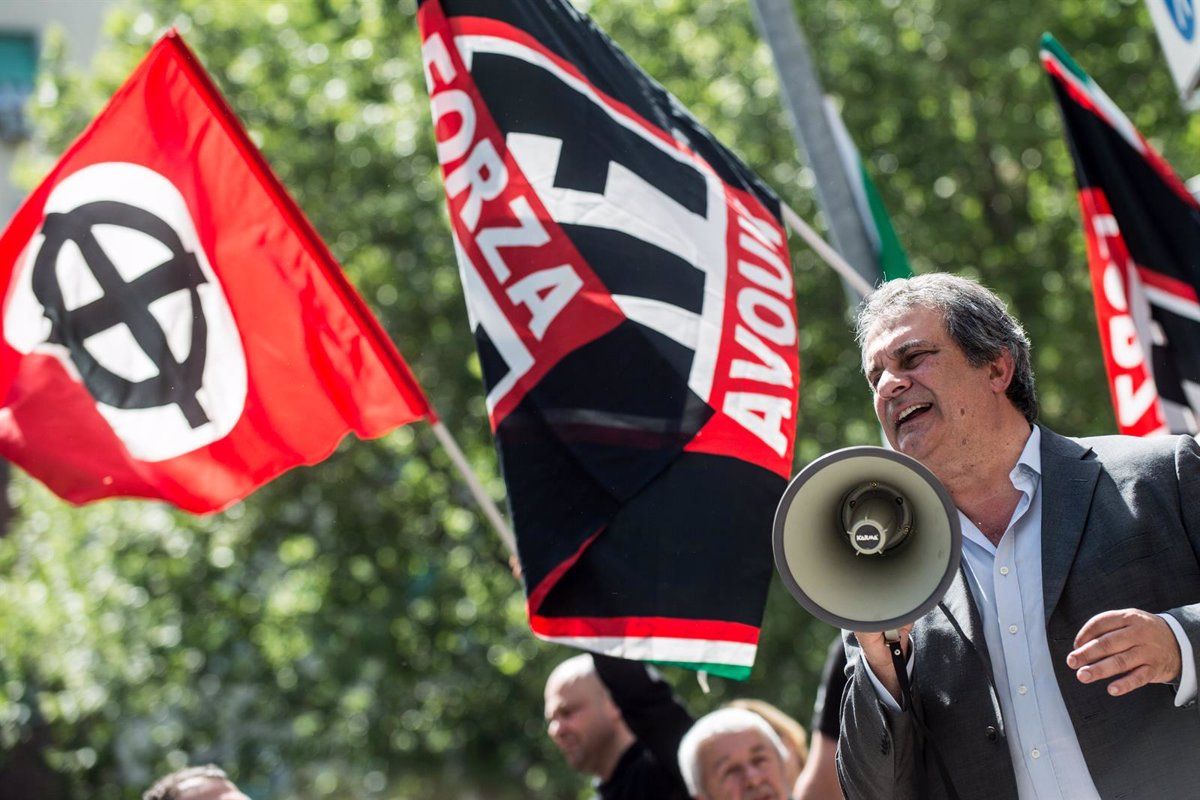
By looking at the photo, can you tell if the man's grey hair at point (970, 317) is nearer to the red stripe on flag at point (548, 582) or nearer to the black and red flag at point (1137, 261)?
the red stripe on flag at point (548, 582)

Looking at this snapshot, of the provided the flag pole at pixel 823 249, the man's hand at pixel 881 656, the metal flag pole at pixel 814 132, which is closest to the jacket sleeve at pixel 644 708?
the flag pole at pixel 823 249

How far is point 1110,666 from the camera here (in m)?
2.44

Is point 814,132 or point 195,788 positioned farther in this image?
point 814,132

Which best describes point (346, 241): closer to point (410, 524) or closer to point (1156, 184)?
point (410, 524)

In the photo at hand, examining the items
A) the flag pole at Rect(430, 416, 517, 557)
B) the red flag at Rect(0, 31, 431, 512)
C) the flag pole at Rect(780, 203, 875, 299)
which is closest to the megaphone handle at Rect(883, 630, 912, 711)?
the flag pole at Rect(430, 416, 517, 557)

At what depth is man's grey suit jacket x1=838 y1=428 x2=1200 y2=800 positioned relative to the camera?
2709 millimetres

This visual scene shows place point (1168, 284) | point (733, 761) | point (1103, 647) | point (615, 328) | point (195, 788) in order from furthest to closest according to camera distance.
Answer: point (1168, 284)
point (733, 761)
point (195, 788)
point (615, 328)
point (1103, 647)

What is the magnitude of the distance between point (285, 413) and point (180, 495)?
16.4 inches

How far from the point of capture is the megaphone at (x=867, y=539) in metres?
2.68

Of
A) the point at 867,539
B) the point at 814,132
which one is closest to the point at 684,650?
the point at 867,539

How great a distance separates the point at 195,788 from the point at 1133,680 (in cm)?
322

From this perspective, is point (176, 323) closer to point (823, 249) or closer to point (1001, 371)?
point (823, 249)

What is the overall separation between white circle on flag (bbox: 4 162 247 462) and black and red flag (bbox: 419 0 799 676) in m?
1.06

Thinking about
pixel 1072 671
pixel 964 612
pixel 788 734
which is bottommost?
pixel 788 734
